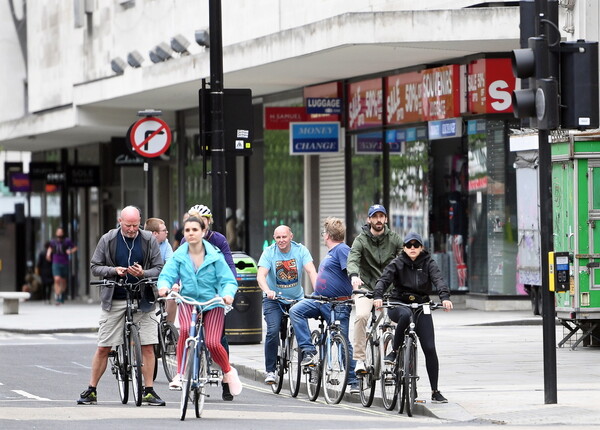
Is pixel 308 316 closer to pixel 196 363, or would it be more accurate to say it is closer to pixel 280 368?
pixel 280 368

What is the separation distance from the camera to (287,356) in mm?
15117

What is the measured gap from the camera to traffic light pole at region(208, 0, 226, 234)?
1775 centimetres

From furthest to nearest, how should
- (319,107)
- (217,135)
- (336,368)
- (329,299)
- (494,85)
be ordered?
(319,107)
(494,85)
(217,135)
(329,299)
(336,368)

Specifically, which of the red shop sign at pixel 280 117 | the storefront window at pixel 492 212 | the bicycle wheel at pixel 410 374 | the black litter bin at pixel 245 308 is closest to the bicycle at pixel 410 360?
the bicycle wheel at pixel 410 374

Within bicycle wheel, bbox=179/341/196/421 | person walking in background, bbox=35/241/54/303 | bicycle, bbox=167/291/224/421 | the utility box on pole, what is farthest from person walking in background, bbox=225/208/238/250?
bicycle wheel, bbox=179/341/196/421

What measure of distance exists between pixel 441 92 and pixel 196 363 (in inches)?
566

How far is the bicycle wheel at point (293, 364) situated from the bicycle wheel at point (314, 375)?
0.65ft

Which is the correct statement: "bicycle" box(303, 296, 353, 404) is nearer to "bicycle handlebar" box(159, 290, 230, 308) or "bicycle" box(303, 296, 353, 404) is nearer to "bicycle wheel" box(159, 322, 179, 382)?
"bicycle handlebar" box(159, 290, 230, 308)

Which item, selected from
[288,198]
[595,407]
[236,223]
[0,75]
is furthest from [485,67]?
[0,75]

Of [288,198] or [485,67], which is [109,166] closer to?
[288,198]

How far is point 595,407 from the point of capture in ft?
40.9

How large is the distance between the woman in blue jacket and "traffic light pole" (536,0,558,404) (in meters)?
2.59

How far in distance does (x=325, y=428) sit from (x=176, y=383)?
148 cm

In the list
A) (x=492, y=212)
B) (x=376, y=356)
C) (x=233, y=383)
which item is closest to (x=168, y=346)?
(x=376, y=356)
